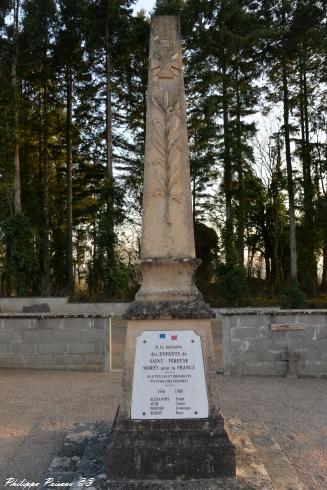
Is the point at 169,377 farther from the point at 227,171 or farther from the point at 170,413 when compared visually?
the point at 227,171

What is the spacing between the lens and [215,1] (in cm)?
2134

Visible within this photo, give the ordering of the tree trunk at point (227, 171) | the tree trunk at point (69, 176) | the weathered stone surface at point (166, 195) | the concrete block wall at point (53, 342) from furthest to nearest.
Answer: the tree trunk at point (69, 176) < the tree trunk at point (227, 171) < the concrete block wall at point (53, 342) < the weathered stone surface at point (166, 195)

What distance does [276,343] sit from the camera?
7.82 m

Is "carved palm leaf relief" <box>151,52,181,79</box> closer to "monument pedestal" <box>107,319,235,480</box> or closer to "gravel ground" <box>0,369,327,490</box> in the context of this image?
"monument pedestal" <box>107,319,235,480</box>

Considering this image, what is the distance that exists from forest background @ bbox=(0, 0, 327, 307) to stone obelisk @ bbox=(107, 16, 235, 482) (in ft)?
52.0

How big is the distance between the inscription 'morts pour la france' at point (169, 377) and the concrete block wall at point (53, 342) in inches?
186

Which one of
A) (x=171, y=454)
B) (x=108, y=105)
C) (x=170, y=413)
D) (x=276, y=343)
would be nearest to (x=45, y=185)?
(x=108, y=105)

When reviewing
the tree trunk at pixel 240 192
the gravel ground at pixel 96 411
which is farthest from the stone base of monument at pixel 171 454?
the tree trunk at pixel 240 192

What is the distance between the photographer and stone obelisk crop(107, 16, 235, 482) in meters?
3.26

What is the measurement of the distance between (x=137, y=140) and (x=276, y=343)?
18.7 metres

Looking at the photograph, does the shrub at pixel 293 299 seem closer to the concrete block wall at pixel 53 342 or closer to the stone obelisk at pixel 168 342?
the concrete block wall at pixel 53 342

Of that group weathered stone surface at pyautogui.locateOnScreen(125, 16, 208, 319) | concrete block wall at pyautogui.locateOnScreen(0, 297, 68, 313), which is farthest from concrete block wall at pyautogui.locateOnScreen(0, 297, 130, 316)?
weathered stone surface at pyautogui.locateOnScreen(125, 16, 208, 319)

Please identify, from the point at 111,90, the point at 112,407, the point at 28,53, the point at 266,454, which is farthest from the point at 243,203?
the point at 266,454

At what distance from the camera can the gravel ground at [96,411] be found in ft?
13.1
